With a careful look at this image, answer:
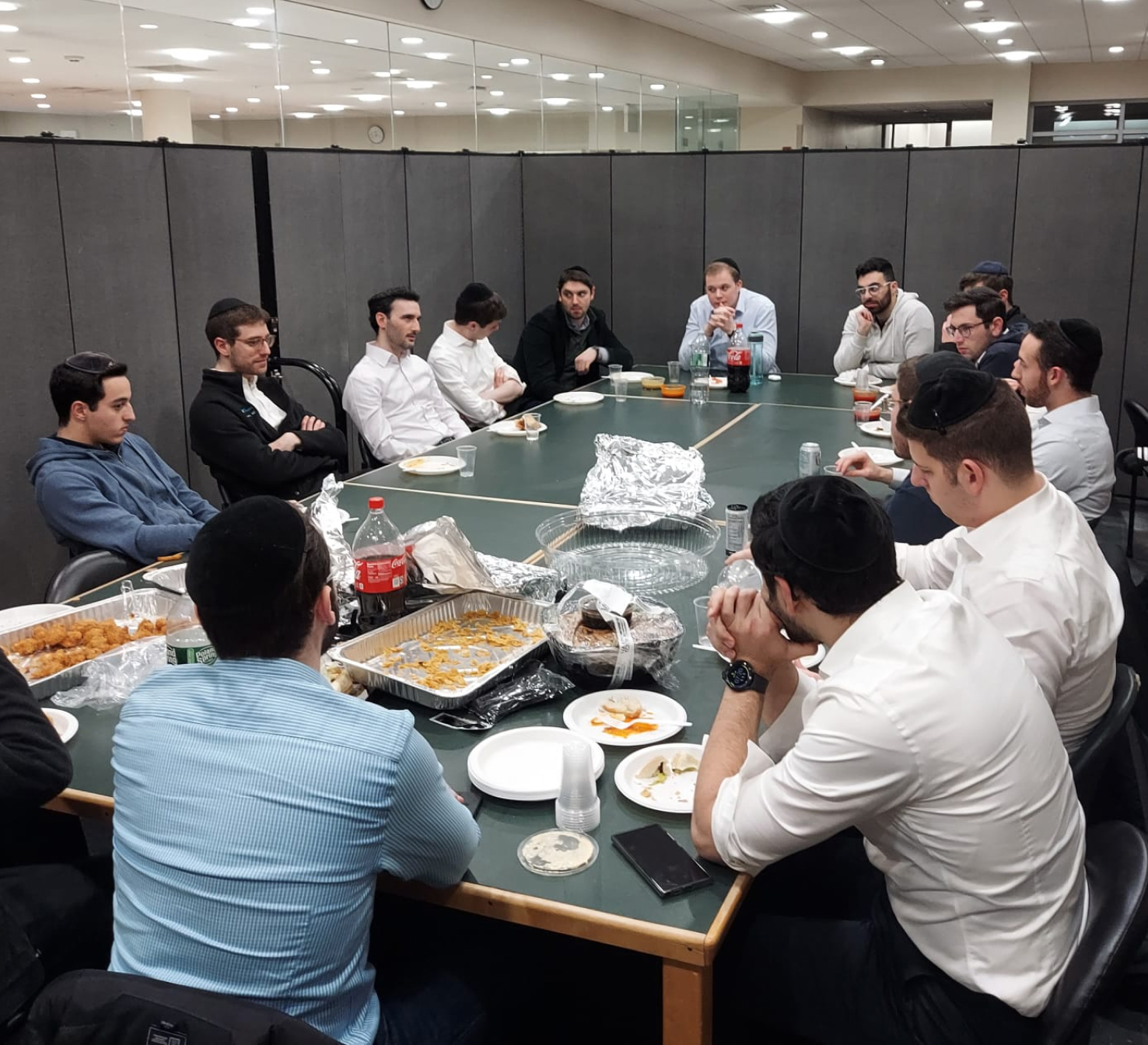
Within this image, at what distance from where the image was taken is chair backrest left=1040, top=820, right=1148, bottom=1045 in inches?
52.6

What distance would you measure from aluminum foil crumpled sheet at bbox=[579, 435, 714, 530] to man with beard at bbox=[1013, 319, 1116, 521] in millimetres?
991

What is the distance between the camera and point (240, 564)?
1.41m

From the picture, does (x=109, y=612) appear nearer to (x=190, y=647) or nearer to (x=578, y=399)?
(x=190, y=647)

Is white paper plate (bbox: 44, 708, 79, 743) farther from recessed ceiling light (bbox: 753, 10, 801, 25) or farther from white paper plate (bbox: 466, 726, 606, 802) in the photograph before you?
recessed ceiling light (bbox: 753, 10, 801, 25)

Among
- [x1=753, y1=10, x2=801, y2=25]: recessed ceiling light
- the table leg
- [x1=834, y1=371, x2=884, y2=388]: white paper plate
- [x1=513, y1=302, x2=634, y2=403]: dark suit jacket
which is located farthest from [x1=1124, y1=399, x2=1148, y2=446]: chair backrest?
[x1=753, y1=10, x2=801, y2=25]: recessed ceiling light

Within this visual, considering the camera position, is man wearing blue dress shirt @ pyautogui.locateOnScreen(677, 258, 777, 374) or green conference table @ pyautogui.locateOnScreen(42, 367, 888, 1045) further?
man wearing blue dress shirt @ pyautogui.locateOnScreen(677, 258, 777, 374)

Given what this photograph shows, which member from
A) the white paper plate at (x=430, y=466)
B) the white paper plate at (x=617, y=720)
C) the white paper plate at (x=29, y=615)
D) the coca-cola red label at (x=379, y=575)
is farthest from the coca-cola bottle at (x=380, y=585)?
the white paper plate at (x=430, y=466)

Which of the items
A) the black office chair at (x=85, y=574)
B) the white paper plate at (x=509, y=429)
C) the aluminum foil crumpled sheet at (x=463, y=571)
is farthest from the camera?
→ the white paper plate at (x=509, y=429)

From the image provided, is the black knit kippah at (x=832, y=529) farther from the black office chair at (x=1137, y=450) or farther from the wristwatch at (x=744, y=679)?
the black office chair at (x=1137, y=450)

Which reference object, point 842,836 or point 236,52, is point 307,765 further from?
point 236,52

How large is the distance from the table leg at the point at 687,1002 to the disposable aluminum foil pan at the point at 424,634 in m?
0.66

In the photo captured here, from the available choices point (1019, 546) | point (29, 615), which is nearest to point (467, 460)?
point (29, 615)

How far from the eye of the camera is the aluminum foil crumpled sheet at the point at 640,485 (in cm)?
293

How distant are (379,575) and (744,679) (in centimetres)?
85
